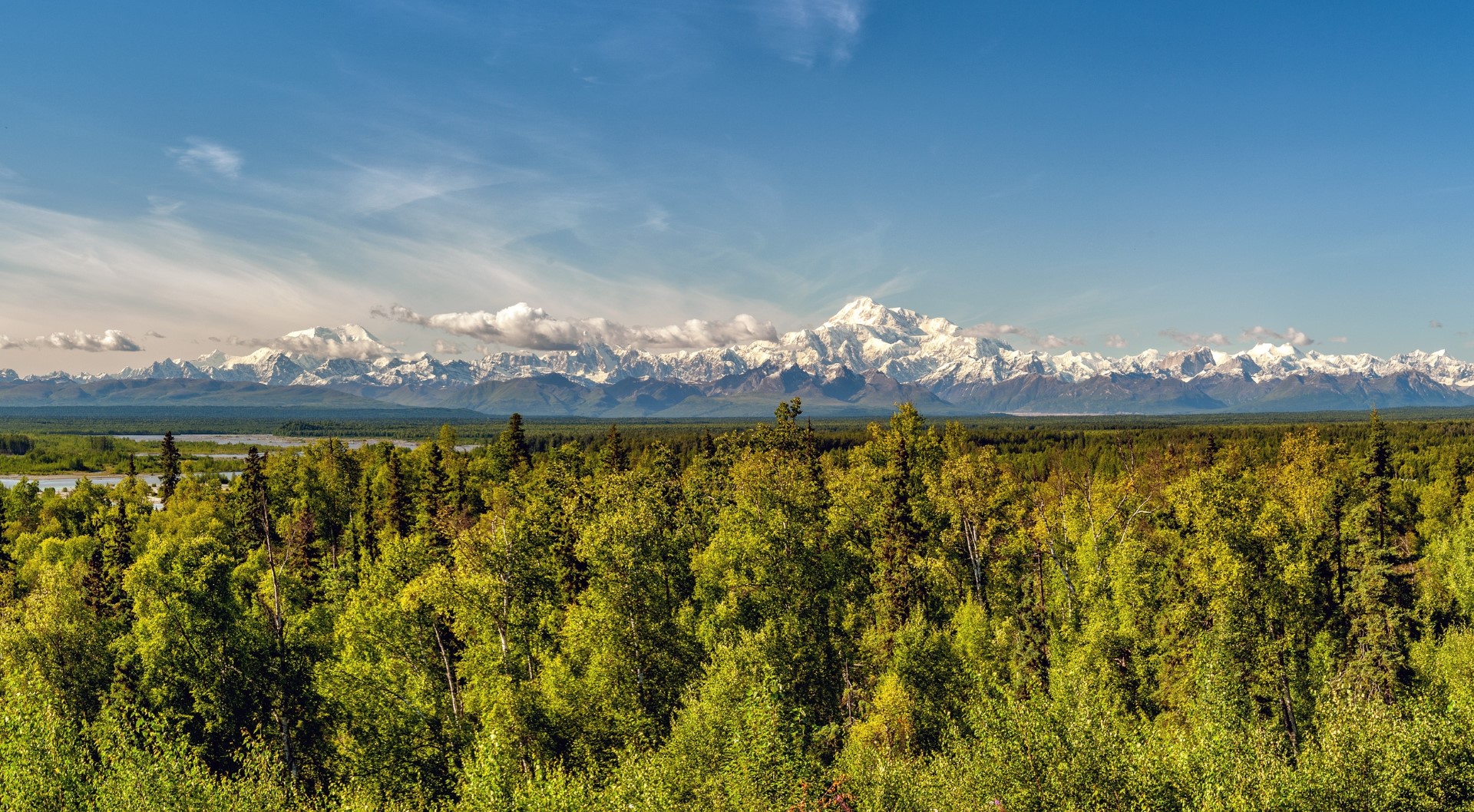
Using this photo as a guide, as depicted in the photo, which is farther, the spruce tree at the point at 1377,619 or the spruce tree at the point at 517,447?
the spruce tree at the point at 517,447

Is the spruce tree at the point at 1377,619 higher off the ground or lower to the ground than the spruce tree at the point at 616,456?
lower

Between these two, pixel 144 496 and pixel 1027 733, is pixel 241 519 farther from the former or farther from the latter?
pixel 1027 733

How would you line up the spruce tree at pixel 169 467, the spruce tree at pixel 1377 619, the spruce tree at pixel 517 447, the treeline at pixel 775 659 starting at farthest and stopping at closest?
the spruce tree at pixel 169 467 < the spruce tree at pixel 517 447 < the spruce tree at pixel 1377 619 < the treeline at pixel 775 659

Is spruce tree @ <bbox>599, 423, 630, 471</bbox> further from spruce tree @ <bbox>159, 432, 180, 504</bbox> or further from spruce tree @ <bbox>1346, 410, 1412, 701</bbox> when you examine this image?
spruce tree @ <bbox>1346, 410, 1412, 701</bbox>

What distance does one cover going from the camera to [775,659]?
39156mm

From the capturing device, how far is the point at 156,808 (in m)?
24.7

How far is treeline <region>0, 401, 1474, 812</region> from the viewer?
26.6m

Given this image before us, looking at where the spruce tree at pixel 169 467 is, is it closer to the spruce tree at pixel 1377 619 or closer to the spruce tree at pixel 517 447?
the spruce tree at pixel 517 447

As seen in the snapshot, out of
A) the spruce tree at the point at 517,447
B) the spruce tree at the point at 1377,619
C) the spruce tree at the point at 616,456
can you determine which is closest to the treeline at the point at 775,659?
the spruce tree at the point at 1377,619

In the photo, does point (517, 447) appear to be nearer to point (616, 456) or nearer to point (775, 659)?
point (616, 456)

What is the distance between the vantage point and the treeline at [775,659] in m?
26.6

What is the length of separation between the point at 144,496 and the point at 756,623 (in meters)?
97.0

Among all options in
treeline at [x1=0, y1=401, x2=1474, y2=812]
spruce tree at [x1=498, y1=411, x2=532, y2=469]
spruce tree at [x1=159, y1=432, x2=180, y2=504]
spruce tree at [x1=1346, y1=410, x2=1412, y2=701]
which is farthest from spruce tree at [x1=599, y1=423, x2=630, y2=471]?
spruce tree at [x1=1346, y1=410, x2=1412, y2=701]

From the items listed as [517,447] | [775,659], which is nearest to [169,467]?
[517,447]
